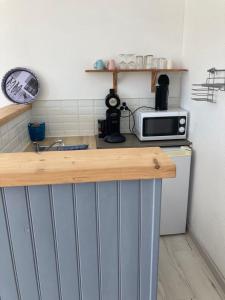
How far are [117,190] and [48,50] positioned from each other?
193 cm

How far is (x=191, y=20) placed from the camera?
2.20m

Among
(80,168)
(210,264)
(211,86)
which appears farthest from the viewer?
(210,264)

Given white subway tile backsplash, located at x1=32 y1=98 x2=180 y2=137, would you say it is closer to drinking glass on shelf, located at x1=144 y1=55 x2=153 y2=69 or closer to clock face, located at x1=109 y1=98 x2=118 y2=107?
clock face, located at x1=109 y1=98 x2=118 y2=107

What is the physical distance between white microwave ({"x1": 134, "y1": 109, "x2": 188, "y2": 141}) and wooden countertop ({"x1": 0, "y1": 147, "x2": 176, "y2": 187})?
4.66 feet

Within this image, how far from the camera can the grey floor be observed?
5.83 ft

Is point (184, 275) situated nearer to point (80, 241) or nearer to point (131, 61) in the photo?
point (80, 241)

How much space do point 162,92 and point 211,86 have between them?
2.15 feet

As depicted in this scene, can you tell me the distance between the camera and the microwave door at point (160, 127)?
2224 millimetres

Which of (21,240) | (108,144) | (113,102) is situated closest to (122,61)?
(113,102)

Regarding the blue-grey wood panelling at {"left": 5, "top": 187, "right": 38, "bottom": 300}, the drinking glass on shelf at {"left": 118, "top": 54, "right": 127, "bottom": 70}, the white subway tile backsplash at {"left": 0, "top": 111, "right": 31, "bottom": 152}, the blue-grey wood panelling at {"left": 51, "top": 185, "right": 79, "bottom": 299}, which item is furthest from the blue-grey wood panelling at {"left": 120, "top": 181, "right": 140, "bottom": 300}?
the drinking glass on shelf at {"left": 118, "top": 54, "right": 127, "bottom": 70}

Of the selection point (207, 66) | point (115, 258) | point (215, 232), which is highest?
point (207, 66)

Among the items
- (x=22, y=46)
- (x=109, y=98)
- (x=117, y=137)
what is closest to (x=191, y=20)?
(x=109, y=98)

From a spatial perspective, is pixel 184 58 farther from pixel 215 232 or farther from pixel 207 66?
pixel 215 232

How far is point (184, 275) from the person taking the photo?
6.39 feet
